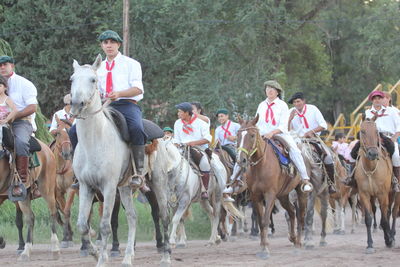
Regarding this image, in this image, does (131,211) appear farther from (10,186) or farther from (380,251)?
(380,251)

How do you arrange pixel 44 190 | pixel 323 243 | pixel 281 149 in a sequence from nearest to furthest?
pixel 44 190 → pixel 281 149 → pixel 323 243

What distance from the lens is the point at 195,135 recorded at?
17875 mm

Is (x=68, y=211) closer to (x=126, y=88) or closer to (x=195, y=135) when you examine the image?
(x=195, y=135)

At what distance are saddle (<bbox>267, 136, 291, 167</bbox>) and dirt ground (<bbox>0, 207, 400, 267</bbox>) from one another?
1.72 metres

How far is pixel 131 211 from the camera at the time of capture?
41.3 ft

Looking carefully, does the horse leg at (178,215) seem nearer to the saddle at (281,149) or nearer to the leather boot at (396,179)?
the saddle at (281,149)

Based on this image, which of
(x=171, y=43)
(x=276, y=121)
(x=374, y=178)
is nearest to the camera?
(x=276, y=121)

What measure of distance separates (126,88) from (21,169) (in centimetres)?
256

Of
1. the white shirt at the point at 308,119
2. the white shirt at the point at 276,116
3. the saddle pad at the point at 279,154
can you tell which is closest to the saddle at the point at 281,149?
the saddle pad at the point at 279,154

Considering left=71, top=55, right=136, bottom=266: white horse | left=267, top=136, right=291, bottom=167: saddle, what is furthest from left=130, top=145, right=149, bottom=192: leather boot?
left=267, top=136, right=291, bottom=167: saddle

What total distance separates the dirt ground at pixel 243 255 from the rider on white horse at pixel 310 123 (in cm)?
167

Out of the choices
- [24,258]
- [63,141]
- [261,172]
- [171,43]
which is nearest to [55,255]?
[24,258]

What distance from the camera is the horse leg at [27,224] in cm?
1390

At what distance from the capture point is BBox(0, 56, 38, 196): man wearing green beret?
1348 cm
